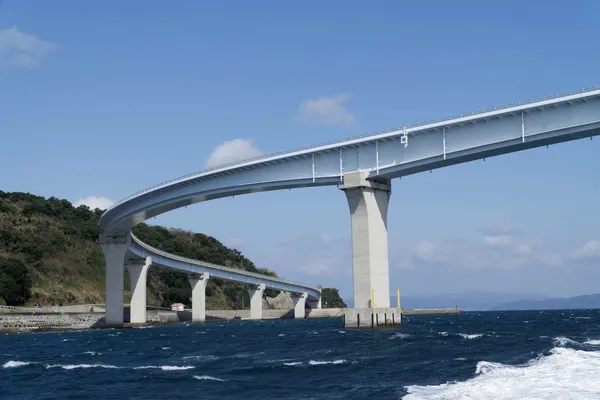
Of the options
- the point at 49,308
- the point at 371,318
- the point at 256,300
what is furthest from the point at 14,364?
the point at 256,300

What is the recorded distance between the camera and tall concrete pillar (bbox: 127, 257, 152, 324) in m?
102

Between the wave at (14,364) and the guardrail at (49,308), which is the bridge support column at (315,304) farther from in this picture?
the wave at (14,364)

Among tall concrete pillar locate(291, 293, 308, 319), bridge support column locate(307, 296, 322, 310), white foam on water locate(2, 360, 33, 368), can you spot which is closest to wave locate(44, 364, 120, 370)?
white foam on water locate(2, 360, 33, 368)

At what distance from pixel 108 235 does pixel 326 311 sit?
258 feet

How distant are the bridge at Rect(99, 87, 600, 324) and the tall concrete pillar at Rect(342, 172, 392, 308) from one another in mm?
83

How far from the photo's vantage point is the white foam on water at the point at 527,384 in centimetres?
2402

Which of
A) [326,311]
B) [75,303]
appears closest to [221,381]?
[75,303]

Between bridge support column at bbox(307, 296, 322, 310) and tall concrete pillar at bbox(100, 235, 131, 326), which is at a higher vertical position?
tall concrete pillar at bbox(100, 235, 131, 326)

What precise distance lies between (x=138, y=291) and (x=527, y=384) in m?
82.4

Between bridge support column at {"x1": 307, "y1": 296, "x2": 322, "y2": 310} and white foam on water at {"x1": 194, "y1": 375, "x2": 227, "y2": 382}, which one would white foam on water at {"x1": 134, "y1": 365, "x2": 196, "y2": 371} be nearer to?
white foam on water at {"x1": 194, "y1": 375, "x2": 227, "y2": 382}

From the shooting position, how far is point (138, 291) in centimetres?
10175

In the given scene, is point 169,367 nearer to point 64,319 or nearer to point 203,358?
point 203,358

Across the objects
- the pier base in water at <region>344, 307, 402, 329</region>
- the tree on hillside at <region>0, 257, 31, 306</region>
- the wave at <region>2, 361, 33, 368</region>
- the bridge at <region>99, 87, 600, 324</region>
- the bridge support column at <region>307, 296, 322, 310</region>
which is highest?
the bridge at <region>99, 87, 600, 324</region>

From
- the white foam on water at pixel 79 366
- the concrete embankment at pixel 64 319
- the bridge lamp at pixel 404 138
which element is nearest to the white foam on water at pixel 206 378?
the white foam on water at pixel 79 366
